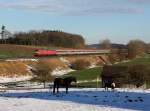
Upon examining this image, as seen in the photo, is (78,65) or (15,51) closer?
(78,65)

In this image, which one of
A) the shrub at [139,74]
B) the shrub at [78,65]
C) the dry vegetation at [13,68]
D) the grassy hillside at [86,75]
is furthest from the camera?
the shrub at [78,65]

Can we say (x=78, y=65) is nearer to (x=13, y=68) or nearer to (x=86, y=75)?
(x=13, y=68)

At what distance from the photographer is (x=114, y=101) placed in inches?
1236

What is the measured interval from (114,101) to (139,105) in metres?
2.20

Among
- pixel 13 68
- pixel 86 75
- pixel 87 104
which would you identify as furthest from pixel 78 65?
pixel 87 104

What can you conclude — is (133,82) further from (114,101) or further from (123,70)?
(114,101)

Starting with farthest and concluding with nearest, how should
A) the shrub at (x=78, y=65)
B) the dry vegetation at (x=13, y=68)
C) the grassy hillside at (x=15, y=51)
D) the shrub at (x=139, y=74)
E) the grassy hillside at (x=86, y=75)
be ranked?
the grassy hillside at (x=15, y=51) → the shrub at (x=78, y=65) → the dry vegetation at (x=13, y=68) → the grassy hillside at (x=86, y=75) → the shrub at (x=139, y=74)

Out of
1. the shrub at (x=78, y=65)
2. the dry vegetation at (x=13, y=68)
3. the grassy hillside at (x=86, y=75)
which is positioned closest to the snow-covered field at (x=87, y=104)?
the grassy hillside at (x=86, y=75)

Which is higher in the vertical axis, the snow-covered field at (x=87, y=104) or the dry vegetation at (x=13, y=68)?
the dry vegetation at (x=13, y=68)

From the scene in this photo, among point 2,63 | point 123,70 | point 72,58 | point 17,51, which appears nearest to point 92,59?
point 72,58

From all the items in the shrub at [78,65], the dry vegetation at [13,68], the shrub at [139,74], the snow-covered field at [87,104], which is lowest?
the snow-covered field at [87,104]

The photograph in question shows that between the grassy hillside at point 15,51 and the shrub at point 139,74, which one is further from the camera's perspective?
the grassy hillside at point 15,51

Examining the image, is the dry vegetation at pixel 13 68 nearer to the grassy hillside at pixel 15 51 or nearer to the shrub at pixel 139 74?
the grassy hillside at pixel 15 51

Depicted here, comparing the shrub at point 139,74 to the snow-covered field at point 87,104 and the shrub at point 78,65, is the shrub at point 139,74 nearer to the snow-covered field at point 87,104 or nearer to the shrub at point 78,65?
the snow-covered field at point 87,104
